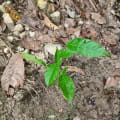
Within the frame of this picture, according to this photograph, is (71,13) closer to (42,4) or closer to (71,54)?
(42,4)

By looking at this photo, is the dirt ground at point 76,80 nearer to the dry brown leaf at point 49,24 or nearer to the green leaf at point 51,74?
the dry brown leaf at point 49,24

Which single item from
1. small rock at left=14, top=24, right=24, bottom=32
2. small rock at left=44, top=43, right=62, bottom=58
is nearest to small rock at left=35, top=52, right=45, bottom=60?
small rock at left=44, top=43, right=62, bottom=58

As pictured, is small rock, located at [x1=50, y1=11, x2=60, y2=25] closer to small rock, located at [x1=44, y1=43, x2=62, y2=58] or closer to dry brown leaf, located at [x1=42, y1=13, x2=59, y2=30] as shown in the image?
dry brown leaf, located at [x1=42, y1=13, x2=59, y2=30]

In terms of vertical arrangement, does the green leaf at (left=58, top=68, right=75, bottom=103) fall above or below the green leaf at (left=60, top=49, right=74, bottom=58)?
below

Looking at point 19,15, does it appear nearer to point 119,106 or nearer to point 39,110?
point 39,110

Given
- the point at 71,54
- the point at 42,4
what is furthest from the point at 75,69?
the point at 42,4
